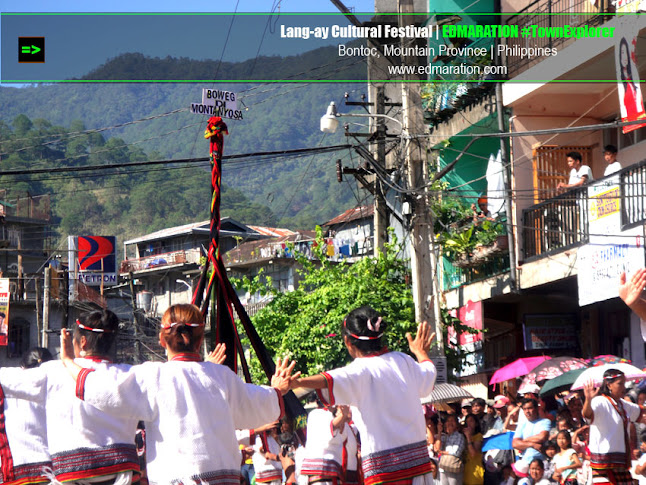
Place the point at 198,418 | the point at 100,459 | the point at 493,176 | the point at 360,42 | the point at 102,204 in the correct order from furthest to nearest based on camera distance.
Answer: the point at 102,204 → the point at 360,42 → the point at 493,176 → the point at 100,459 → the point at 198,418

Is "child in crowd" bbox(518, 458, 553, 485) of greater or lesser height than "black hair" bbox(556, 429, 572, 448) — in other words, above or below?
below

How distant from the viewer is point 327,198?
406 ft

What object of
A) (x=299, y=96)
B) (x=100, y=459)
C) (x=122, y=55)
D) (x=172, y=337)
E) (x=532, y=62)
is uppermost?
(x=299, y=96)

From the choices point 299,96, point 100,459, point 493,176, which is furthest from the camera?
point 299,96

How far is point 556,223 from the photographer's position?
721 inches

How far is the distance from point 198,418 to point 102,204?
107850mm

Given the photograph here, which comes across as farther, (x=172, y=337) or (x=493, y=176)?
(x=493, y=176)

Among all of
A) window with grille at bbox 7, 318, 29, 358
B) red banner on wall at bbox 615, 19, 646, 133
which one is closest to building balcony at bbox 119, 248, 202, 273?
window with grille at bbox 7, 318, 29, 358

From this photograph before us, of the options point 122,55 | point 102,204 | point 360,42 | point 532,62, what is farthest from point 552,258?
point 102,204

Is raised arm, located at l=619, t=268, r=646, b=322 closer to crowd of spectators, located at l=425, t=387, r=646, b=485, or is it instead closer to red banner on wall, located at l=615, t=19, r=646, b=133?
crowd of spectators, located at l=425, t=387, r=646, b=485

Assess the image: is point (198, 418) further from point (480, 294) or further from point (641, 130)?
point (480, 294)

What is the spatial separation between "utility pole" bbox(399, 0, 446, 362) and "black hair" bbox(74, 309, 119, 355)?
987 cm

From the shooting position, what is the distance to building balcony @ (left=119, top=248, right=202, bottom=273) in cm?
6377

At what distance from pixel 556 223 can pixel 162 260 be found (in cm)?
4898
